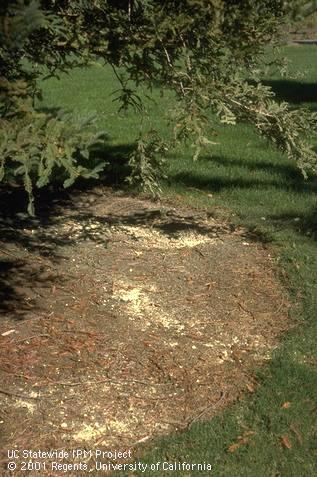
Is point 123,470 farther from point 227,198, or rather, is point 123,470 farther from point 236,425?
point 227,198

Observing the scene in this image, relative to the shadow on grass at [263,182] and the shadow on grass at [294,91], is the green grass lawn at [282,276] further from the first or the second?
the shadow on grass at [294,91]

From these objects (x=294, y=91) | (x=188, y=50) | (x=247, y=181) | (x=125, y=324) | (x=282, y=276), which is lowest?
(x=294, y=91)

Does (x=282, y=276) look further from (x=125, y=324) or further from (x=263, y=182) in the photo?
(x=263, y=182)

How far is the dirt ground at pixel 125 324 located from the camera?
4.38 metres

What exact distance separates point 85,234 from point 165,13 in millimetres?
2638

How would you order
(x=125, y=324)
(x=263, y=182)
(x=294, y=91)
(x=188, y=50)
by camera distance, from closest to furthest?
(x=125, y=324) → (x=188, y=50) → (x=263, y=182) → (x=294, y=91)

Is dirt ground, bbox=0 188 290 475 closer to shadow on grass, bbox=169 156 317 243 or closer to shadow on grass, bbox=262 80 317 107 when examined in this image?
shadow on grass, bbox=169 156 317 243

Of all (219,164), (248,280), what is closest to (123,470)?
(248,280)

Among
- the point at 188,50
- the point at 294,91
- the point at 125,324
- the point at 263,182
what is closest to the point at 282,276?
the point at 125,324

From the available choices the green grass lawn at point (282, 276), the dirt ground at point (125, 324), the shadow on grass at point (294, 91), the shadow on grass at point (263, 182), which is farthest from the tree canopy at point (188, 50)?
the shadow on grass at point (294, 91)

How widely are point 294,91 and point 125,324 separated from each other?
13985 mm

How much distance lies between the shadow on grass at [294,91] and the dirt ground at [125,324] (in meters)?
9.41

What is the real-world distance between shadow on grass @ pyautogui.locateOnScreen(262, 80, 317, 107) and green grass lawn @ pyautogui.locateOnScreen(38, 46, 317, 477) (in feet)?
13.5

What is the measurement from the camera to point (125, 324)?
545cm
